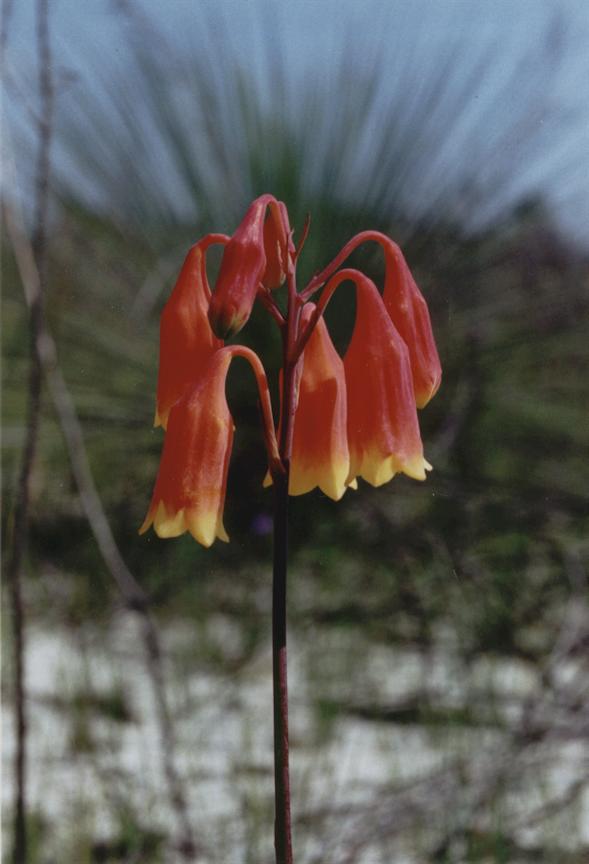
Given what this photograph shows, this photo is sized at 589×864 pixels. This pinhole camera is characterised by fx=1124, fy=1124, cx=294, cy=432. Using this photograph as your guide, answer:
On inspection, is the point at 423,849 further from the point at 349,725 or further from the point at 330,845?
the point at 349,725

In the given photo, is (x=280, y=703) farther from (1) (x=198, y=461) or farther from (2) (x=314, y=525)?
(2) (x=314, y=525)

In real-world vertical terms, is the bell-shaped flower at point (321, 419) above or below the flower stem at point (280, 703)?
above

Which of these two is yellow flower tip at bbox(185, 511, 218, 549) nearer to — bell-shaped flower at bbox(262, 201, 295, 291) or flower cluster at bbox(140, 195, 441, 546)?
flower cluster at bbox(140, 195, 441, 546)

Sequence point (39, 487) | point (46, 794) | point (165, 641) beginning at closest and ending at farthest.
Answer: point (46, 794) < point (165, 641) < point (39, 487)

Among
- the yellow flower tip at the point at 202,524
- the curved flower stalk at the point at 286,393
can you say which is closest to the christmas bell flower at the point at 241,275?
the curved flower stalk at the point at 286,393

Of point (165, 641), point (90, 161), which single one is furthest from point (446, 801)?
point (90, 161)

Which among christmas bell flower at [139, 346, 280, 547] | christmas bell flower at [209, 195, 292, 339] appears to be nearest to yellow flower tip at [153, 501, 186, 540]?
christmas bell flower at [139, 346, 280, 547]

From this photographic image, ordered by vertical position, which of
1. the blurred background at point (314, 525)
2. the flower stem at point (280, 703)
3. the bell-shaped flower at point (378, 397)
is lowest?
the blurred background at point (314, 525)

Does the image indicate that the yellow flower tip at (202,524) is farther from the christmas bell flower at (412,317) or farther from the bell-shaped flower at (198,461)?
the christmas bell flower at (412,317)
